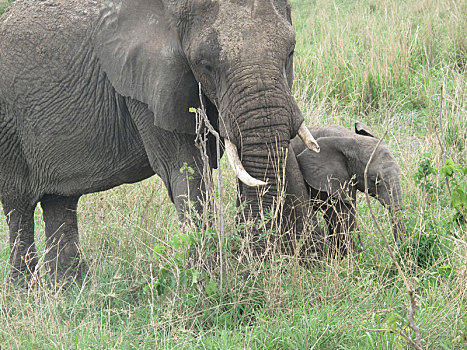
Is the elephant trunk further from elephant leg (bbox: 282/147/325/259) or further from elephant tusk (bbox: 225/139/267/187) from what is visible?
elephant leg (bbox: 282/147/325/259)

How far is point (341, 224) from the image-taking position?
435cm

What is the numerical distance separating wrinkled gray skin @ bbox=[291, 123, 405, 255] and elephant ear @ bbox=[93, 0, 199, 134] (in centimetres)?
86

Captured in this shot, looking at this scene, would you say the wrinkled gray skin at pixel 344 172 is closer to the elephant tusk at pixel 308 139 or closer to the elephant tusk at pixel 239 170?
the elephant tusk at pixel 308 139

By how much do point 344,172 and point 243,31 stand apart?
1262 mm

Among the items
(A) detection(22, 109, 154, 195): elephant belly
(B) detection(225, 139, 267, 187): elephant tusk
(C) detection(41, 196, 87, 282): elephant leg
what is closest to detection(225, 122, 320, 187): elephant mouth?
(B) detection(225, 139, 267, 187): elephant tusk

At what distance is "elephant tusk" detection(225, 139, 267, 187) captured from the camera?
3828mm

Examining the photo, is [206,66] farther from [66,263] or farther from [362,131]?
[66,263]

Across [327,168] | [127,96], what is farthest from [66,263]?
[327,168]

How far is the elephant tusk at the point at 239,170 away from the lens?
3828 millimetres

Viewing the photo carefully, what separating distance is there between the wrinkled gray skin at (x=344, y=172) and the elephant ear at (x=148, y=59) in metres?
0.86

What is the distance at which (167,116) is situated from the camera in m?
4.21

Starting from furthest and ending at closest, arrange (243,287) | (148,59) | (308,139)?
(148,59) < (308,139) < (243,287)

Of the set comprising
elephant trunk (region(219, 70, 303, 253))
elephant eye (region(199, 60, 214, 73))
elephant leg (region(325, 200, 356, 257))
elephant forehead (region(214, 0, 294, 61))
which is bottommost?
elephant leg (region(325, 200, 356, 257))

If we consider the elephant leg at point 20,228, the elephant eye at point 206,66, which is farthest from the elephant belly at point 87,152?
the elephant eye at point 206,66
